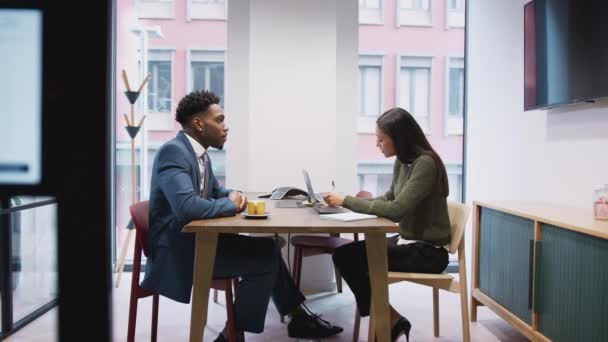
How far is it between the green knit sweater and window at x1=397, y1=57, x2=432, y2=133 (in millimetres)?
2732

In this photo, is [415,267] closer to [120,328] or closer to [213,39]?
[120,328]

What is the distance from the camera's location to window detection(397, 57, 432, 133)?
507 cm

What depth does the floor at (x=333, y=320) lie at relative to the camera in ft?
8.55

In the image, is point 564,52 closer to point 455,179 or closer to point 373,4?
point 455,179

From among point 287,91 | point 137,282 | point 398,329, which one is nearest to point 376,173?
point 287,91

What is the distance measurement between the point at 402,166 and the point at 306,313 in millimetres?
914

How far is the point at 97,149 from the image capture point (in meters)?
0.31

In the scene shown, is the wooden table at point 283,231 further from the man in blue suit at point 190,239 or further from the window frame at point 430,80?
the window frame at point 430,80

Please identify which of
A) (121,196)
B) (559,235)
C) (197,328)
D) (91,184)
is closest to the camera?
(91,184)

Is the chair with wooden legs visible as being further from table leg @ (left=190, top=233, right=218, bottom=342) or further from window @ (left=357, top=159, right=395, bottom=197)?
window @ (left=357, top=159, right=395, bottom=197)

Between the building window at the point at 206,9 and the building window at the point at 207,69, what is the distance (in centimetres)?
31

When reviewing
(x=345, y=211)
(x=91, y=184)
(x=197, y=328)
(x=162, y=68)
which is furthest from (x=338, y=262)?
(x=162, y=68)

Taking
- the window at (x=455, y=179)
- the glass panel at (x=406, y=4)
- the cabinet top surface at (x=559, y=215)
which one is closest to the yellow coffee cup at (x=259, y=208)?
the cabinet top surface at (x=559, y=215)

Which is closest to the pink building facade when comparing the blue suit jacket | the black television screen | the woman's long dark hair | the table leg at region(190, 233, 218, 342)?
the black television screen
